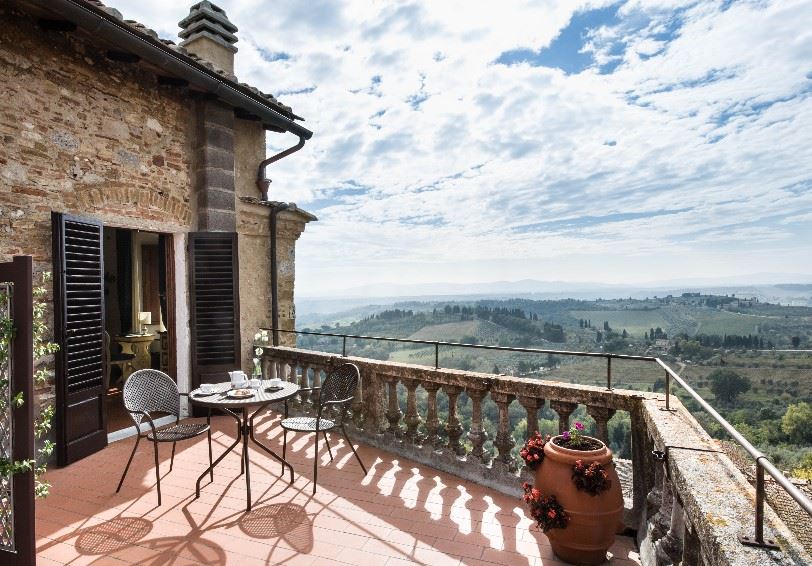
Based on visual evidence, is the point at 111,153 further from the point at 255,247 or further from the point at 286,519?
the point at 286,519

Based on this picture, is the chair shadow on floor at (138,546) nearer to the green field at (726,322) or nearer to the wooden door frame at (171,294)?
the wooden door frame at (171,294)

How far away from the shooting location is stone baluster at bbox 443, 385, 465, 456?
4.25 m

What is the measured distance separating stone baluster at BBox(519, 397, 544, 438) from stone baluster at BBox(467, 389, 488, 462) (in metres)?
0.36

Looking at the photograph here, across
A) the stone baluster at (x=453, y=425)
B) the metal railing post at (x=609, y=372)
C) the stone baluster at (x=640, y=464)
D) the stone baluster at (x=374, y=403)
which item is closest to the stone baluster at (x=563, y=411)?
the metal railing post at (x=609, y=372)

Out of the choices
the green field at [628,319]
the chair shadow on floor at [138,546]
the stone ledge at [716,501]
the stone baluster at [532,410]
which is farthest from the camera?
the green field at [628,319]

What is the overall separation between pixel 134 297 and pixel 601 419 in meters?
8.47

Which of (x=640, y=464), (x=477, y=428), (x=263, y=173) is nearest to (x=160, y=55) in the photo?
(x=263, y=173)

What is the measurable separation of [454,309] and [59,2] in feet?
215

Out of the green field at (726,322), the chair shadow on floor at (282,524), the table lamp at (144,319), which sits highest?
the table lamp at (144,319)

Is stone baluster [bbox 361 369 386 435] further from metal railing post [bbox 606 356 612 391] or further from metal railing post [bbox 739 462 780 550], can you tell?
metal railing post [bbox 739 462 780 550]

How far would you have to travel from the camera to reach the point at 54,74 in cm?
457

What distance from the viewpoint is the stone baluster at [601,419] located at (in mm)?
3473

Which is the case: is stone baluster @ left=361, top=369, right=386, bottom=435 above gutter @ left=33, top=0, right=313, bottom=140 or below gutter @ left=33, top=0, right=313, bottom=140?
below

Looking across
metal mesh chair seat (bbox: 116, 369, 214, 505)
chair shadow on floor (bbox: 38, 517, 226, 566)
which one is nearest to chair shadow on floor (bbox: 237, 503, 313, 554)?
chair shadow on floor (bbox: 38, 517, 226, 566)
